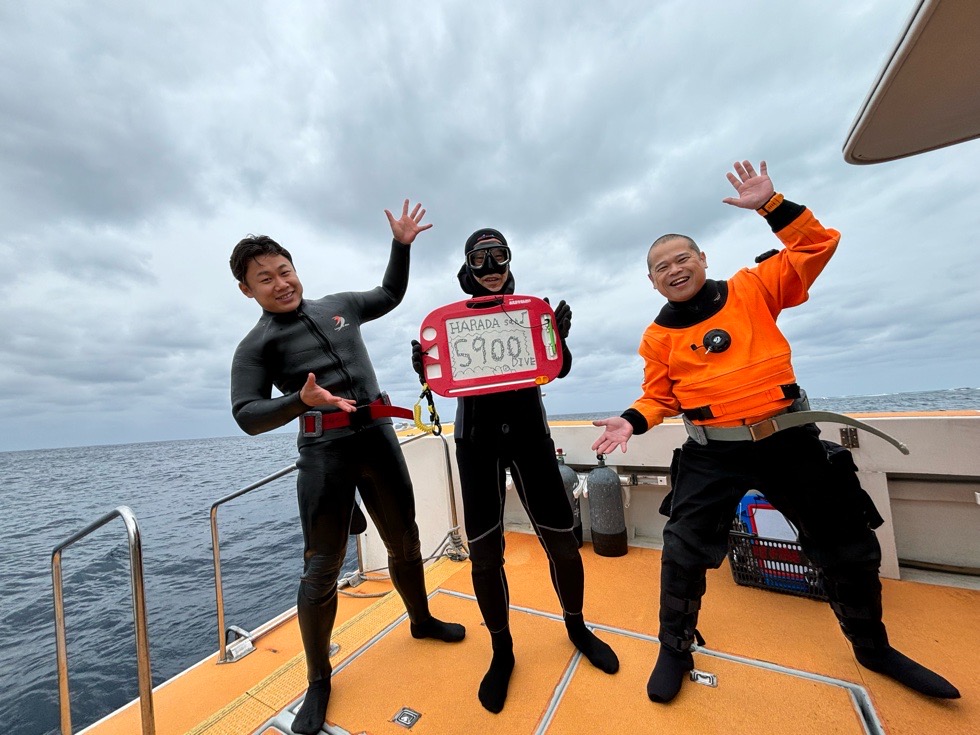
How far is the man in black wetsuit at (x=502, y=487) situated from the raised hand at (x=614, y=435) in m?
0.28

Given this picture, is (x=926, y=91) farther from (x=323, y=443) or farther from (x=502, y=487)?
(x=323, y=443)

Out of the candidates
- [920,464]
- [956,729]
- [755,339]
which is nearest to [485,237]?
[755,339]

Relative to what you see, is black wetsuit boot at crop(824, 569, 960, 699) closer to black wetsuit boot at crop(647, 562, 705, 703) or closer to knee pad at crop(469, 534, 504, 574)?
black wetsuit boot at crop(647, 562, 705, 703)

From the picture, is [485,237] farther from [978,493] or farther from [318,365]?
[978,493]

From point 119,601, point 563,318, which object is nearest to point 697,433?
point 563,318

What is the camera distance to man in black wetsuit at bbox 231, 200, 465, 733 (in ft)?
6.12

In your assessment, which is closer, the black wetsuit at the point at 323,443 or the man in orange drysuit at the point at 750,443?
the man in orange drysuit at the point at 750,443

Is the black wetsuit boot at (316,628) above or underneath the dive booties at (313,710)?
above

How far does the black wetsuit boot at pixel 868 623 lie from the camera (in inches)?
66.2

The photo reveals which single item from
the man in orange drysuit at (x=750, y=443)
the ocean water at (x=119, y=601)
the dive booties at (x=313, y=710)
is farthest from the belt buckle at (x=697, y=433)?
the ocean water at (x=119, y=601)

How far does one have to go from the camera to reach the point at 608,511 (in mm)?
3291

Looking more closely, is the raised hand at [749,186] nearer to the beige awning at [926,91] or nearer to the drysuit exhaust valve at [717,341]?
the beige awning at [926,91]

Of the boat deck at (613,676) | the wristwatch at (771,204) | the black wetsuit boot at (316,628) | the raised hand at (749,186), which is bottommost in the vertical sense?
the boat deck at (613,676)

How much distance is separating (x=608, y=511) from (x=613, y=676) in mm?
1459
